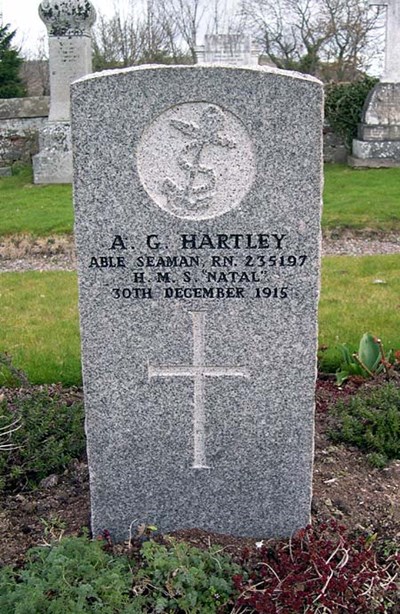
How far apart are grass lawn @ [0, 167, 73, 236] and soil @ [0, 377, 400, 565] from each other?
626cm

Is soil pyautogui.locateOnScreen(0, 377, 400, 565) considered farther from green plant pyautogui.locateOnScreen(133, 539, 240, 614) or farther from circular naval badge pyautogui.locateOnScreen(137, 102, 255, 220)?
circular naval badge pyautogui.locateOnScreen(137, 102, 255, 220)

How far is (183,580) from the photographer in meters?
2.75

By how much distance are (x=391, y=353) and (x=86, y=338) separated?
2653mm

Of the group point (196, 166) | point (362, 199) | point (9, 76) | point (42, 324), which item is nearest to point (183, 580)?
point (196, 166)

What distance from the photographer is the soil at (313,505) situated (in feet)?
10.5

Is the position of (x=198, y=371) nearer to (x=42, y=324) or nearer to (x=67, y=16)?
(x=42, y=324)

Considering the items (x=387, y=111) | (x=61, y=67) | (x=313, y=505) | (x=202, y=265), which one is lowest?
(x=313, y=505)

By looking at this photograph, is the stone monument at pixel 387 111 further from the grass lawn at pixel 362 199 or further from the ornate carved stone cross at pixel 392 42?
the grass lawn at pixel 362 199

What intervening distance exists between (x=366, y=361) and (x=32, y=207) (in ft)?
24.0

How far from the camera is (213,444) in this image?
10.3 feet

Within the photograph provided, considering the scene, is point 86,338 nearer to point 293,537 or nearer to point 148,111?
point 148,111

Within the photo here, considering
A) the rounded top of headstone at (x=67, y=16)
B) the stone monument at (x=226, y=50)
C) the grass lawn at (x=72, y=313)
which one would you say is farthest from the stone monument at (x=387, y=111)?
the stone monument at (x=226, y=50)

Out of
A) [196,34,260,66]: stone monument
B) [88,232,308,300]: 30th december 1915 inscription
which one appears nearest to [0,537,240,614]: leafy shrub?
[88,232,308,300]: 30th december 1915 inscription

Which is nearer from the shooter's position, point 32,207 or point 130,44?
point 32,207
